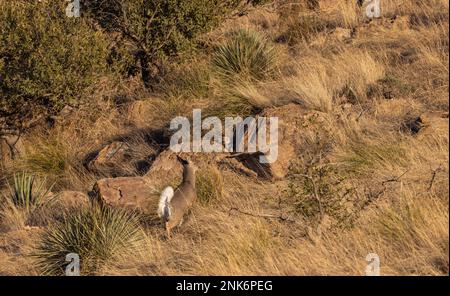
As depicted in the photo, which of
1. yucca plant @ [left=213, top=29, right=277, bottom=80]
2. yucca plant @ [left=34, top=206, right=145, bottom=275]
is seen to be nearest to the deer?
yucca plant @ [left=34, top=206, right=145, bottom=275]

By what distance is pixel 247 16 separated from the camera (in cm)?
1644

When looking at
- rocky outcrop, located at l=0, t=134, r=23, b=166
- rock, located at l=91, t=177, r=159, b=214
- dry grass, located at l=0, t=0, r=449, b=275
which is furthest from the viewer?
rocky outcrop, located at l=0, t=134, r=23, b=166

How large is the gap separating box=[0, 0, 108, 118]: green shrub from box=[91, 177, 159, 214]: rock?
9.72 feet

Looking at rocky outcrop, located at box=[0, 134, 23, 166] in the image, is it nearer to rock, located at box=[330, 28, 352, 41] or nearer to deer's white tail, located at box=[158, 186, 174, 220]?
deer's white tail, located at box=[158, 186, 174, 220]

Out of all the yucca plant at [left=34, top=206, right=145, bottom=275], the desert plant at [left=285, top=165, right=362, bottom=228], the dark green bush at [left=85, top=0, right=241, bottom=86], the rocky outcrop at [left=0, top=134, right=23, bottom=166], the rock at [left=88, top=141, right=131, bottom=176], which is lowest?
the yucca plant at [left=34, top=206, right=145, bottom=275]

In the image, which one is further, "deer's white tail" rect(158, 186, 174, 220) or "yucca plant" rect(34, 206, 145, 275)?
"deer's white tail" rect(158, 186, 174, 220)

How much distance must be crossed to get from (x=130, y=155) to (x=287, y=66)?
3508 millimetres

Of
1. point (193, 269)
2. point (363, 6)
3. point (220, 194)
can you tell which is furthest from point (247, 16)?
point (193, 269)

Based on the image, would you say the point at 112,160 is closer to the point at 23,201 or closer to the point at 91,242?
the point at 23,201

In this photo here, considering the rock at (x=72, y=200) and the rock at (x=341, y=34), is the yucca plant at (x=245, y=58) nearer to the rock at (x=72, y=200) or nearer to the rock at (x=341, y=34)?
the rock at (x=341, y=34)

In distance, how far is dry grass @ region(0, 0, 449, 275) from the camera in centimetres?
739

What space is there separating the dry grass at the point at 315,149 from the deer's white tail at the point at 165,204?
0.98 ft

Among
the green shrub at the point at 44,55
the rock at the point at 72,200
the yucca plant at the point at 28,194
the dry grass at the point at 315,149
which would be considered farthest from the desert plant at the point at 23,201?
the green shrub at the point at 44,55

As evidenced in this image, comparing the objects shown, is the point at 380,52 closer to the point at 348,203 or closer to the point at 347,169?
the point at 347,169
